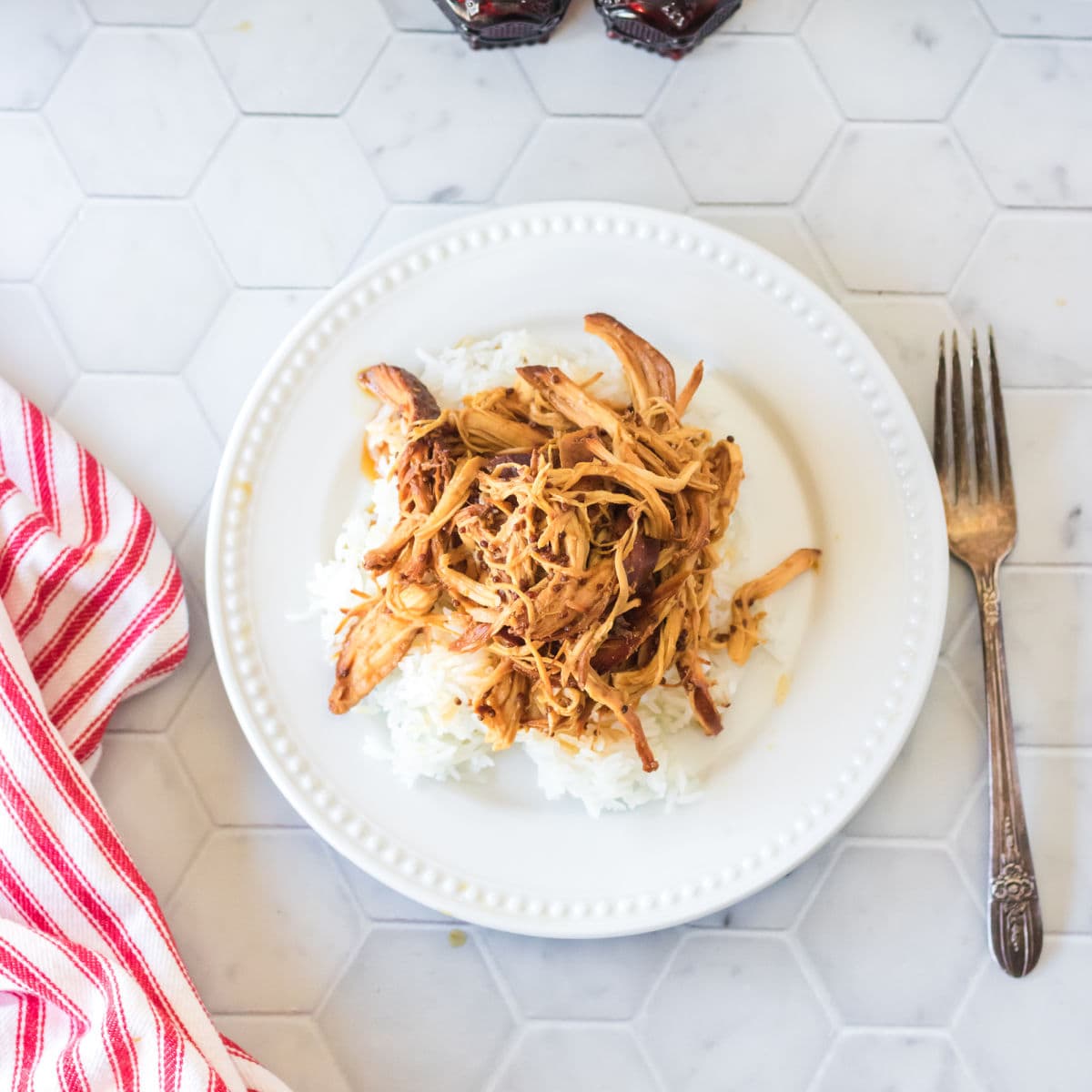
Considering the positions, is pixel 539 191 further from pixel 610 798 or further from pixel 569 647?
pixel 610 798

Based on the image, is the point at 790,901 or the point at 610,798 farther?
the point at 790,901

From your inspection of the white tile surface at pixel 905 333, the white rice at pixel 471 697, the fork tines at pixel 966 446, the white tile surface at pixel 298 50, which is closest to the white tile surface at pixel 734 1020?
the white rice at pixel 471 697

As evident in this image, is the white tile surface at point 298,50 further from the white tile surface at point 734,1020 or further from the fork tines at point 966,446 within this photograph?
the white tile surface at point 734,1020

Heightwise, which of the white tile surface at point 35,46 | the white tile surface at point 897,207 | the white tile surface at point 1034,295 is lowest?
the white tile surface at point 1034,295

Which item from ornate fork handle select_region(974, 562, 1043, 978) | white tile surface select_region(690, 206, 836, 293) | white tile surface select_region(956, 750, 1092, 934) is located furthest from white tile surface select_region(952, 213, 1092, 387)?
white tile surface select_region(956, 750, 1092, 934)

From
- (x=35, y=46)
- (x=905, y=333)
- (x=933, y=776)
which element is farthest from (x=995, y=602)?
(x=35, y=46)

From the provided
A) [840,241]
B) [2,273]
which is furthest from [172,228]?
[840,241]

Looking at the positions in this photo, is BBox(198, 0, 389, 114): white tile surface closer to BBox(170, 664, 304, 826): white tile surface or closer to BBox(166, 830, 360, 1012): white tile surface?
BBox(170, 664, 304, 826): white tile surface
